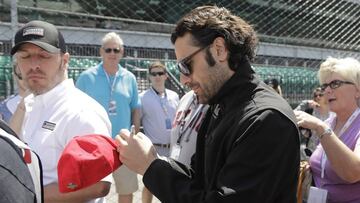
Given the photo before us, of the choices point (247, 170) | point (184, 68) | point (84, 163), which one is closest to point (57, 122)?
point (84, 163)

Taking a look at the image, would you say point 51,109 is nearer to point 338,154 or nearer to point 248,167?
point 248,167

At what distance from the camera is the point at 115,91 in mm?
4301

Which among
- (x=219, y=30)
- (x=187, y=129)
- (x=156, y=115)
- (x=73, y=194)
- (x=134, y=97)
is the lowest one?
(x=156, y=115)

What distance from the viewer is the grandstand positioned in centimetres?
645

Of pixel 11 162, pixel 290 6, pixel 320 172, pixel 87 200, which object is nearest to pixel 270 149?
pixel 11 162

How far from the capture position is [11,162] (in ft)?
2.88

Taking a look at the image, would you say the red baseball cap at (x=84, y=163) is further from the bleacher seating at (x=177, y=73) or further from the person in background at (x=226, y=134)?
the bleacher seating at (x=177, y=73)

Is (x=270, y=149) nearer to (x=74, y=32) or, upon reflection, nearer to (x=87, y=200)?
(x=87, y=200)

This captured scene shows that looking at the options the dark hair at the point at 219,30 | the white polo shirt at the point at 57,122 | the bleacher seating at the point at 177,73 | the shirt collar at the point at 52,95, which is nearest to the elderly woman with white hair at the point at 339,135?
the dark hair at the point at 219,30

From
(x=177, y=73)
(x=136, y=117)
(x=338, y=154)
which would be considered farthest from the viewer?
(x=177, y=73)

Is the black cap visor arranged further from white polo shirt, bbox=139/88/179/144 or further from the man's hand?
white polo shirt, bbox=139/88/179/144

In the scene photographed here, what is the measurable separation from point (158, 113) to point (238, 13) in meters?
3.79

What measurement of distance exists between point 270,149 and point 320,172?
129cm

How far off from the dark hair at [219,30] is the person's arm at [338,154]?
813 millimetres
